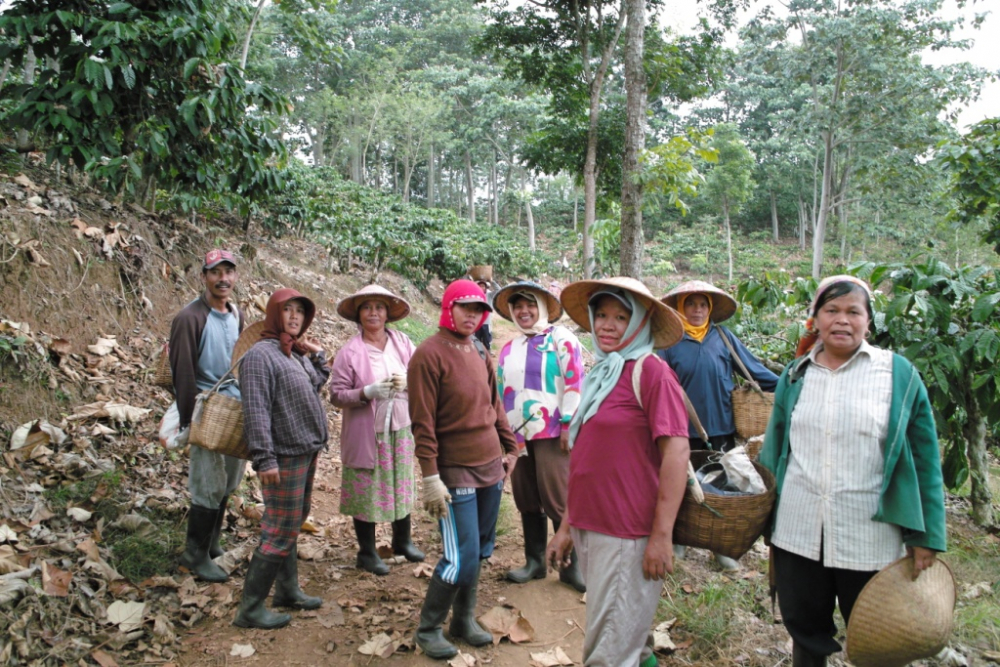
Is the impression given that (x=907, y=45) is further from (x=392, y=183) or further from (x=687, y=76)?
(x=392, y=183)

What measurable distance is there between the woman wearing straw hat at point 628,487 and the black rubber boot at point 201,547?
2.32 m

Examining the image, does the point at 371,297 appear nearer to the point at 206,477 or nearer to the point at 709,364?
the point at 206,477

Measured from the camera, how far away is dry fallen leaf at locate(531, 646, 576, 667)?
126 inches

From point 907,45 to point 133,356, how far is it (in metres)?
23.3

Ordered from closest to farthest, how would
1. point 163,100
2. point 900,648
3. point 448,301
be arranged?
point 900,648 → point 448,301 → point 163,100

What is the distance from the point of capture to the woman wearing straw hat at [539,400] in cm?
379

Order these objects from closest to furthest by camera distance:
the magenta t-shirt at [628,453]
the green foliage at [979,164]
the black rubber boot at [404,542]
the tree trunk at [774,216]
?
the magenta t-shirt at [628,453], the black rubber boot at [404,542], the green foliage at [979,164], the tree trunk at [774,216]

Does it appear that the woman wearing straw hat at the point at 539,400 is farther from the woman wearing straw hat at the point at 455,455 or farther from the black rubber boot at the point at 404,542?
the black rubber boot at the point at 404,542

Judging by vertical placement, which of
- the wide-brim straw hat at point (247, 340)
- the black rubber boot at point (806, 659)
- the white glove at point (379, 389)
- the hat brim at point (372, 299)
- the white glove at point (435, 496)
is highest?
the hat brim at point (372, 299)

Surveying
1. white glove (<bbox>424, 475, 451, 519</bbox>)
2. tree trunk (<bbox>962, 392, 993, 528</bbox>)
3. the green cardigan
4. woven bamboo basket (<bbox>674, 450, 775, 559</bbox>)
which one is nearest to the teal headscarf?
woven bamboo basket (<bbox>674, 450, 775, 559</bbox>)

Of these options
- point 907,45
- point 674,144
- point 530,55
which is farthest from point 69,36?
point 907,45

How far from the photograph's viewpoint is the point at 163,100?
225 inches

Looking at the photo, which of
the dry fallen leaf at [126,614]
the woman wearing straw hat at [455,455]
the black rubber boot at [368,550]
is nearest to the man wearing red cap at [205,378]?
the dry fallen leaf at [126,614]

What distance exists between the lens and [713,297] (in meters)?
4.11
